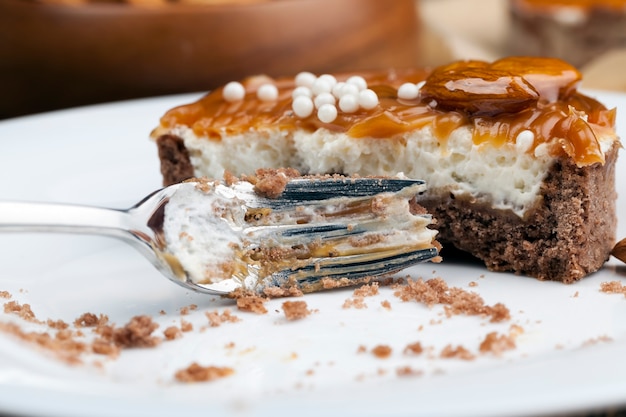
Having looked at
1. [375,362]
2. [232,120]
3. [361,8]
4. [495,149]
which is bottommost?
[375,362]

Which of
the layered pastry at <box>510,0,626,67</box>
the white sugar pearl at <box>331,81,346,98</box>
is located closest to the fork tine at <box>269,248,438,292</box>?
the white sugar pearl at <box>331,81,346,98</box>

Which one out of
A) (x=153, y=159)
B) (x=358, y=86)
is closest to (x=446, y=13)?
(x=153, y=159)

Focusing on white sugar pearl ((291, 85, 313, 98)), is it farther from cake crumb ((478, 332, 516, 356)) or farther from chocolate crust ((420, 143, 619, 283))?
cake crumb ((478, 332, 516, 356))

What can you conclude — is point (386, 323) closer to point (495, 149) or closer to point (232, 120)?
point (495, 149)

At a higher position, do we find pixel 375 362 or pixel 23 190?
pixel 23 190

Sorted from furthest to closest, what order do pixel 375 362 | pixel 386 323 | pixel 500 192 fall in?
pixel 500 192
pixel 386 323
pixel 375 362

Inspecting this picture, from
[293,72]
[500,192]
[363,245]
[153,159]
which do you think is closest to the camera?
[363,245]

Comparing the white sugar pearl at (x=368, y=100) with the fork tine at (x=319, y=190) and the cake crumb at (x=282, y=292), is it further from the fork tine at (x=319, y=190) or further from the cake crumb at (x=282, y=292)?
the cake crumb at (x=282, y=292)
